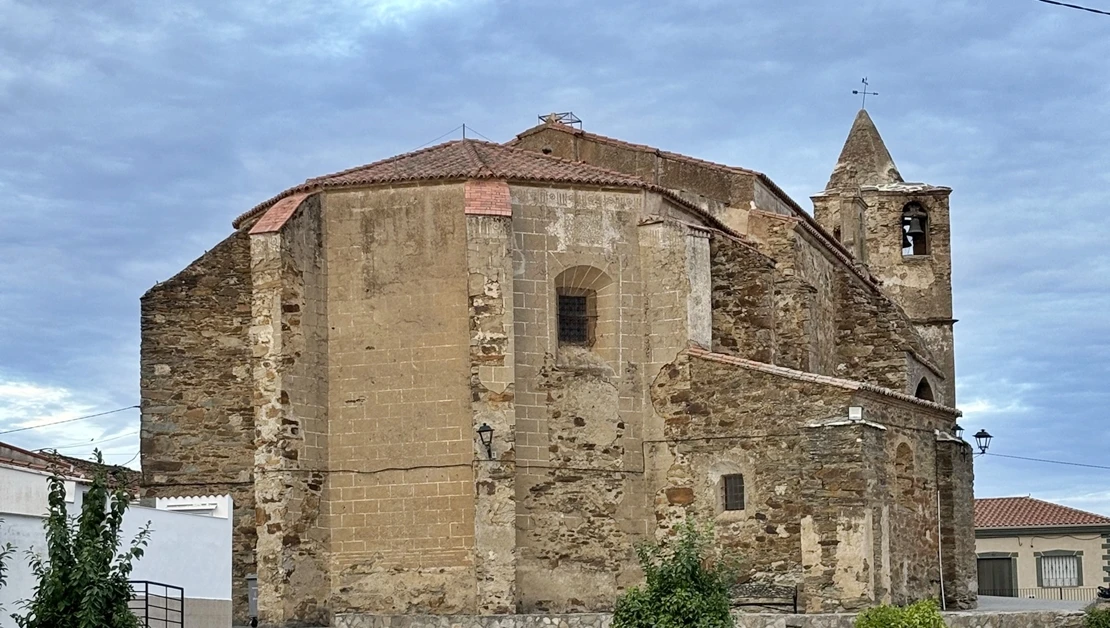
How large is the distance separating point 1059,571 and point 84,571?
38.4 metres

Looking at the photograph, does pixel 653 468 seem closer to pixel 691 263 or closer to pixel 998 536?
pixel 691 263

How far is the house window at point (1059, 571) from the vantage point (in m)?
50.4

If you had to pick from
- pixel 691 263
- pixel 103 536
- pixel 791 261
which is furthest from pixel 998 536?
pixel 103 536

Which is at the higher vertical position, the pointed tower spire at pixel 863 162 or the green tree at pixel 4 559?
the pointed tower spire at pixel 863 162

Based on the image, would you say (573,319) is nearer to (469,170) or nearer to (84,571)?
(469,170)

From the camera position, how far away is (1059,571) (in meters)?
50.6

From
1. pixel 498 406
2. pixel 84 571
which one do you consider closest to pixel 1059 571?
pixel 498 406

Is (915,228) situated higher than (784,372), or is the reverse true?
(915,228)

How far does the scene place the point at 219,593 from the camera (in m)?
23.7

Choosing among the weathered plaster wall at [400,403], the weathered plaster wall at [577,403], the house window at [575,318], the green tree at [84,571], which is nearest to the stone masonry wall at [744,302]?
the weathered plaster wall at [577,403]

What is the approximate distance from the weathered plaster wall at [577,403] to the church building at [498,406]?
4 centimetres

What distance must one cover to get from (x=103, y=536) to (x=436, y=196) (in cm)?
1137

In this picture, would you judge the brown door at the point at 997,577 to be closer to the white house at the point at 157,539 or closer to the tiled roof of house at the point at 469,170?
the tiled roof of house at the point at 469,170

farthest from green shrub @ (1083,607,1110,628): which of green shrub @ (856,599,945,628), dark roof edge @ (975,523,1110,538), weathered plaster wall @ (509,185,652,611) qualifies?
dark roof edge @ (975,523,1110,538)
